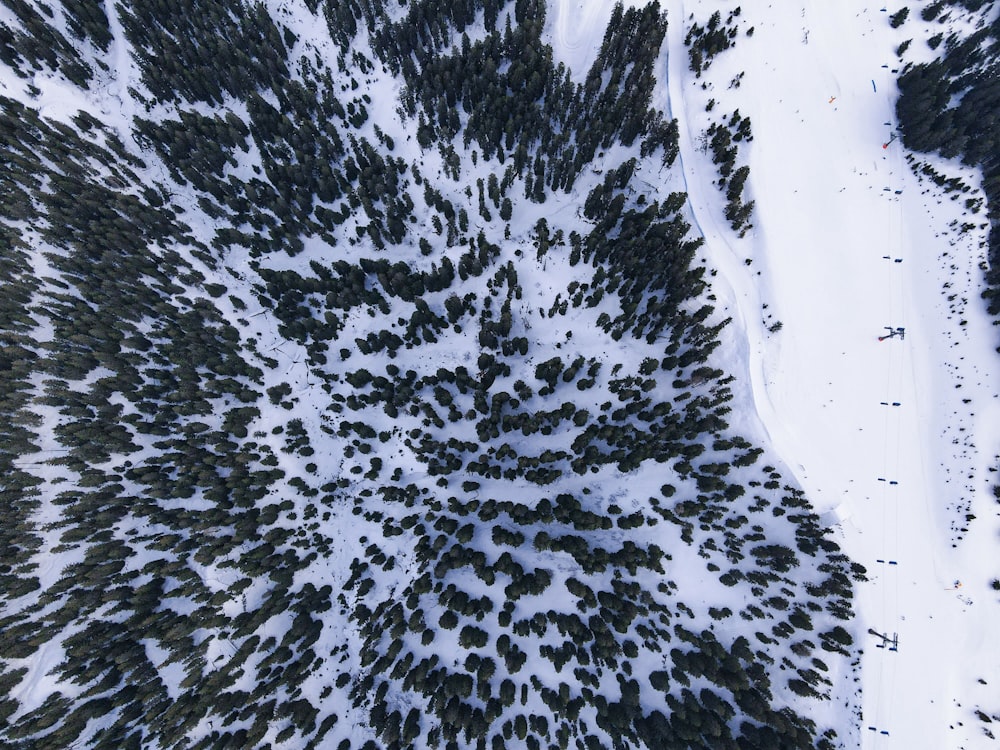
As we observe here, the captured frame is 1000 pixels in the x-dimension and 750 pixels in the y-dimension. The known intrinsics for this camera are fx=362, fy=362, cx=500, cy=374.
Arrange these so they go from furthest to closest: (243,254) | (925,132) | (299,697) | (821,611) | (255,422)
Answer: (243,254), (255,422), (925,132), (299,697), (821,611)

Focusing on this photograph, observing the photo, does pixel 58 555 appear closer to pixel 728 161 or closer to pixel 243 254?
pixel 243 254

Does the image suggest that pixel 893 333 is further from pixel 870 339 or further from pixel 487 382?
pixel 487 382

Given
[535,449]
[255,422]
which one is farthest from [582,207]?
A: [255,422]

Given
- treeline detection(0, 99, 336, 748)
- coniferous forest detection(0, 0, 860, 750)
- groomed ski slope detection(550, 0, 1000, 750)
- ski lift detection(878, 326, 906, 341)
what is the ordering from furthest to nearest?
ski lift detection(878, 326, 906, 341) → treeline detection(0, 99, 336, 748) → coniferous forest detection(0, 0, 860, 750) → groomed ski slope detection(550, 0, 1000, 750)

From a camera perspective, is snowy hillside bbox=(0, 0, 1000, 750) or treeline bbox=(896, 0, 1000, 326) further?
treeline bbox=(896, 0, 1000, 326)

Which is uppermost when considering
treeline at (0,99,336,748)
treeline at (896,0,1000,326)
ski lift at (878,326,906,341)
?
treeline at (896,0,1000,326)

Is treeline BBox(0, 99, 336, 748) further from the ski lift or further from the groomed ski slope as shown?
the ski lift

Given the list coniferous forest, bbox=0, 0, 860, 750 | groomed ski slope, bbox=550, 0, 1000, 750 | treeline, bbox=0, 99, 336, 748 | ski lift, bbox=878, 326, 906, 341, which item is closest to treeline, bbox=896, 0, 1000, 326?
groomed ski slope, bbox=550, 0, 1000, 750
